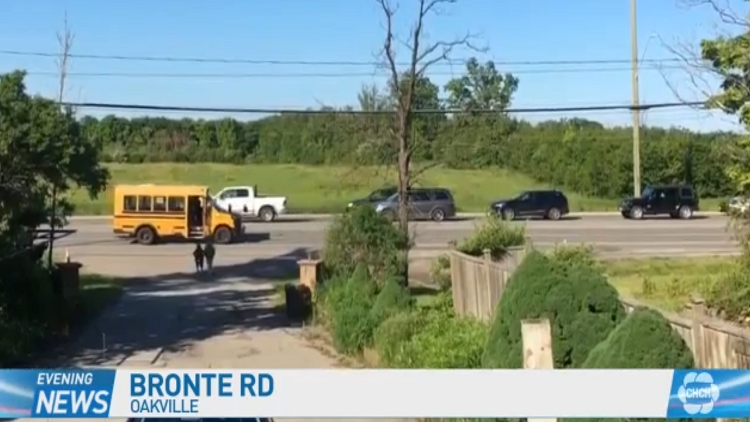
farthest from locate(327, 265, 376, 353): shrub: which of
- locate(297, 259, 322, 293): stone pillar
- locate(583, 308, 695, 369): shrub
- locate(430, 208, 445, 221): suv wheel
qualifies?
locate(430, 208, 445, 221): suv wheel

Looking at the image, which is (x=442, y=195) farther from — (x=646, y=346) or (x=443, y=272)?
(x=646, y=346)

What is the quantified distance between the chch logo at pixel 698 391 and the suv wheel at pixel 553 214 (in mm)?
50139

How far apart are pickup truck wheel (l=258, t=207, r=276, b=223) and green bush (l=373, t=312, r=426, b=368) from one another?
3886 cm

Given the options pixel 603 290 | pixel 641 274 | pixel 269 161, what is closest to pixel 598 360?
pixel 603 290

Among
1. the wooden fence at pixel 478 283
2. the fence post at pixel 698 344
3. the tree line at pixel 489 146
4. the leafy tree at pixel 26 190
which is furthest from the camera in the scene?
the tree line at pixel 489 146

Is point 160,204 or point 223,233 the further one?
point 223,233

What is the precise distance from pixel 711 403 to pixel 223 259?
36383mm

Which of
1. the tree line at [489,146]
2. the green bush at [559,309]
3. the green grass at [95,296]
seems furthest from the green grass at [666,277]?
the green grass at [95,296]

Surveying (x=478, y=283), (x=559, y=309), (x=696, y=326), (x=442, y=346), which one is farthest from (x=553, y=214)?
(x=696, y=326)

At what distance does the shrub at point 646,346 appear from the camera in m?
9.12

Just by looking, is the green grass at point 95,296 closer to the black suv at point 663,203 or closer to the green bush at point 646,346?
the green bush at point 646,346

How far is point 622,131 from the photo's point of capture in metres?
71.1

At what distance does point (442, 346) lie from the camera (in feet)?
49.0

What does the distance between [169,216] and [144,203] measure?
1.14 m
